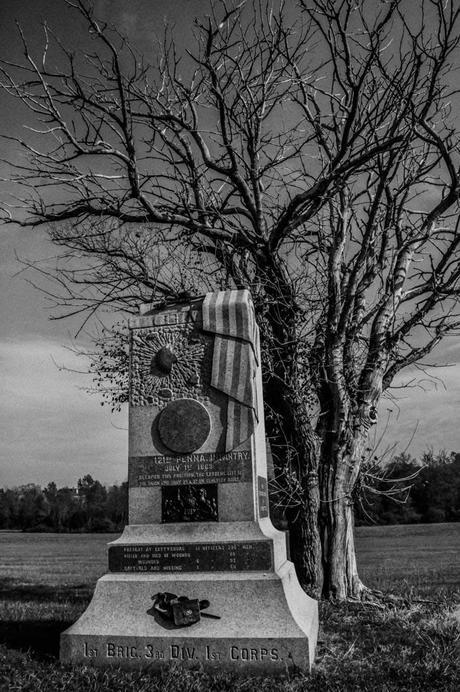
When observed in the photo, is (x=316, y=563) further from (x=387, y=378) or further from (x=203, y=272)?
(x=203, y=272)

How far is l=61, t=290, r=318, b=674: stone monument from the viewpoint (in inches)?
227

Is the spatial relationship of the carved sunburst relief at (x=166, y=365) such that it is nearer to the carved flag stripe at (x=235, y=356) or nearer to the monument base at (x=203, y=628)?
the carved flag stripe at (x=235, y=356)

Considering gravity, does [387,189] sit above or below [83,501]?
above

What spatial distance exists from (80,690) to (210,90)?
30.6 feet

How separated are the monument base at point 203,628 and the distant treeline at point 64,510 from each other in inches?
2154

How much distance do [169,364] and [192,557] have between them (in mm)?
2088

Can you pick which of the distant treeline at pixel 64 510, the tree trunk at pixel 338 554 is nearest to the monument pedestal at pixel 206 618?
the tree trunk at pixel 338 554

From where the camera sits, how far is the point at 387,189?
487 inches

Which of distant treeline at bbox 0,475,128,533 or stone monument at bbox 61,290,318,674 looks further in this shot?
distant treeline at bbox 0,475,128,533

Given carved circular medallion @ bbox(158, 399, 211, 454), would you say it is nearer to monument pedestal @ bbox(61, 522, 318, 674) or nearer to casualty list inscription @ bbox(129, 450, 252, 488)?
casualty list inscription @ bbox(129, 450, 252, 488)

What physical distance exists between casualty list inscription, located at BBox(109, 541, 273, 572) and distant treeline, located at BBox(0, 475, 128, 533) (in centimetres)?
→ 5453

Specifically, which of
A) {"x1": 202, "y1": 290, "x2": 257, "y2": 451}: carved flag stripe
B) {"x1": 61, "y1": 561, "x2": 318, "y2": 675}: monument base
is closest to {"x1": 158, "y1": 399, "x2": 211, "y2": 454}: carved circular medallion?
{"x1": 202, "y1": 290, "x2": 257, "y2": 451}: carved flag stripe

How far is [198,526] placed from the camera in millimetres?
6402

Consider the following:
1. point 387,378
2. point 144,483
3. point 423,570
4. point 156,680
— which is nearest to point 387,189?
point 387,378
